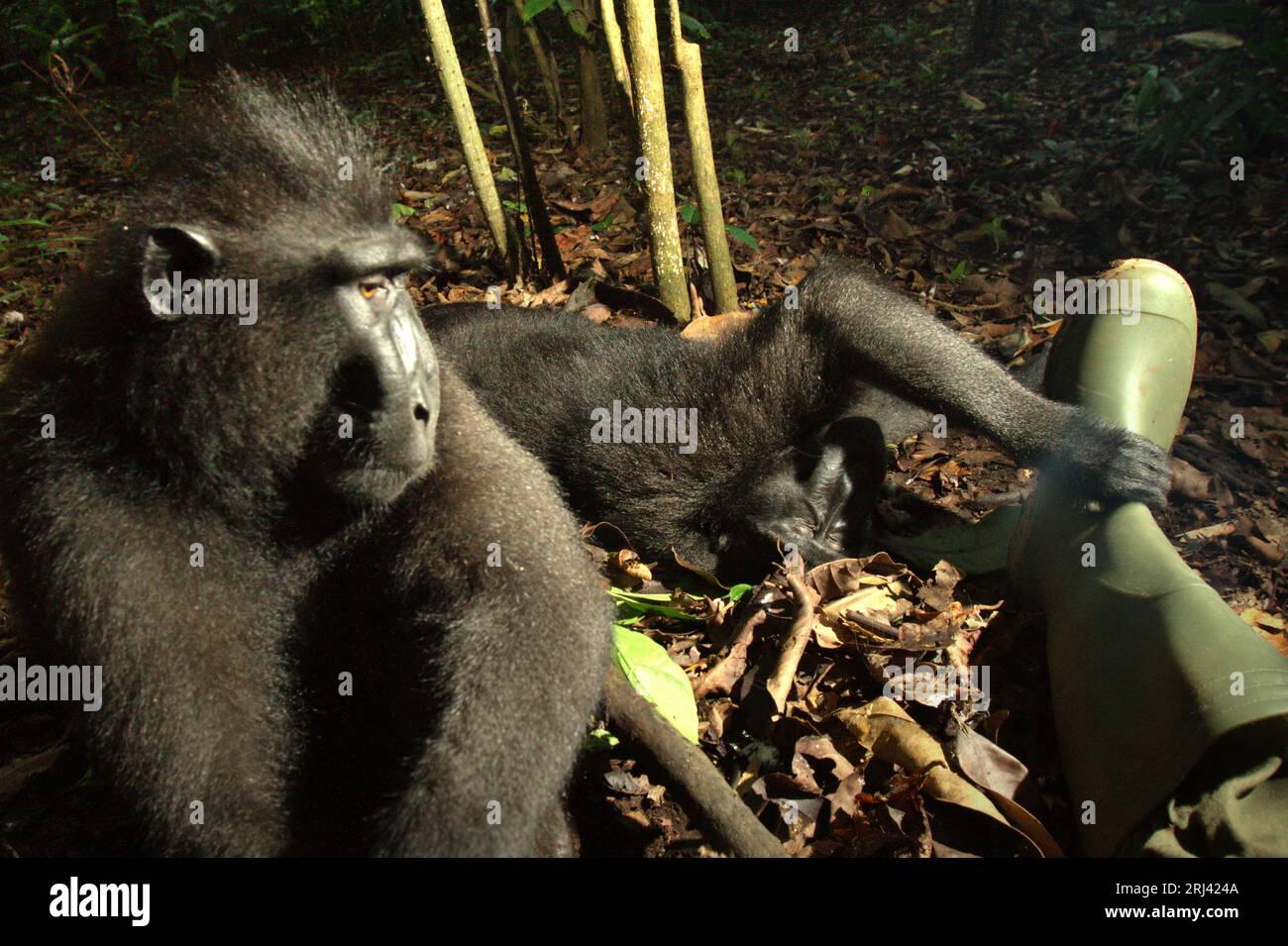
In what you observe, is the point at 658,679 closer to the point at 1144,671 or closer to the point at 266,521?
the point at 266,521

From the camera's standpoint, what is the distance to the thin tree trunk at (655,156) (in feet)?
18.7

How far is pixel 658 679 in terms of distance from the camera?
409 cm

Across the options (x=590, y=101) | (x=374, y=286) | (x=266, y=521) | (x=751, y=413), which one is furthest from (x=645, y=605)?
(x=590, y=101)

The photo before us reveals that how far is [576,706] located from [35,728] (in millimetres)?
2857

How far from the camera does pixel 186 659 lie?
3.19 m

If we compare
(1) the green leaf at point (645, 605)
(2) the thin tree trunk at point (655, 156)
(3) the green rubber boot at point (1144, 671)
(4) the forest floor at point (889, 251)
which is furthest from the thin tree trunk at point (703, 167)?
(1) the green leaf at point (645, 605)

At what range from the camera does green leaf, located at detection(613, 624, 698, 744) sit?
398 cm

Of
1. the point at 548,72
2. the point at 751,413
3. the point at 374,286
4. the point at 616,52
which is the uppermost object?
the point at 548,72

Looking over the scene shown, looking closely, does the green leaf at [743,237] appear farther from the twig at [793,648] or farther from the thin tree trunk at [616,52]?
the twig at [793,648]

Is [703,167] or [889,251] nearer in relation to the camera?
[703,167]

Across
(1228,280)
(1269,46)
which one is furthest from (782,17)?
(1228,280)

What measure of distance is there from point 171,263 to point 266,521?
0.89m
